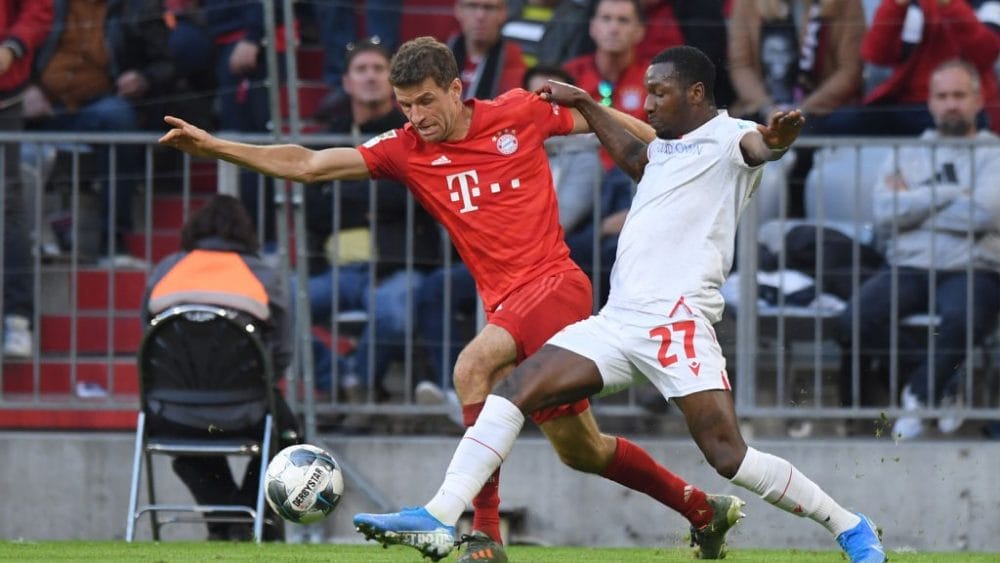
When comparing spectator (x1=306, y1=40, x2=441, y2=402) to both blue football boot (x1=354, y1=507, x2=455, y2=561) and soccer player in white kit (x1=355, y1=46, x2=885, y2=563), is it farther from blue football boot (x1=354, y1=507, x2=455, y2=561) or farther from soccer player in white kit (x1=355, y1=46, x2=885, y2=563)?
blue football boot (x1=354, y1=507, x2=455, y2=561)

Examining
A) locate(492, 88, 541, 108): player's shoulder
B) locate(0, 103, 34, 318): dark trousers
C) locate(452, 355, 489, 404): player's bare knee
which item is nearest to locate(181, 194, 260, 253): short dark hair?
locate(0, 103, 34, 318): dark trousers

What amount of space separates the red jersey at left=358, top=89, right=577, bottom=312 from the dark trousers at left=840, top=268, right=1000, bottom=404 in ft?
9.61

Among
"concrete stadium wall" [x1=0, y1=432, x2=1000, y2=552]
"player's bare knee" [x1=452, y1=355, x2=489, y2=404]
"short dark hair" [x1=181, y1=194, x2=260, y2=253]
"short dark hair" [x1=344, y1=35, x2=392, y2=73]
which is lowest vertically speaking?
"concrete stadium wall" [x1=0, y1=432, x2=1000, y2=552]

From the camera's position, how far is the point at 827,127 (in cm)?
1150

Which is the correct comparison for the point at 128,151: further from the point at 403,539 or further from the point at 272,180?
the point at 403,539

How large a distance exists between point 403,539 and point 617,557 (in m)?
1.99

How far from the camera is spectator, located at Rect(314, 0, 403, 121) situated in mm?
11906

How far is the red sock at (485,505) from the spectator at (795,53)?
4.28 meters

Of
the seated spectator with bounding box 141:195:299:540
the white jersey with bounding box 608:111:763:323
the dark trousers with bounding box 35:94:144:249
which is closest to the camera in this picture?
the white jersey with bounding box 608:111:763:323

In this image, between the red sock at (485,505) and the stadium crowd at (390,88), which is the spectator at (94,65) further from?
the red sock at (485,505)

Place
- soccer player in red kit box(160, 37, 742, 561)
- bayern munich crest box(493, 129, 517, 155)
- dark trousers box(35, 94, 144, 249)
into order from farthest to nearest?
dark trousers box(35, 94, 144, 249) → bayern munich crest box(493, 129, 517, 155) → soccer player in red kit box(160, 37, 742, 561)

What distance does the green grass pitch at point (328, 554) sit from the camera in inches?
325

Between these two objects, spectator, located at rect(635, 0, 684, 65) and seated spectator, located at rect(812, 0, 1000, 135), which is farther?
spectator, located at rect(635, 0, 684, 65)

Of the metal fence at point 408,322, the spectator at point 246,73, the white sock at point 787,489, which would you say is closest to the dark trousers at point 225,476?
the metal fence at point 408,322
